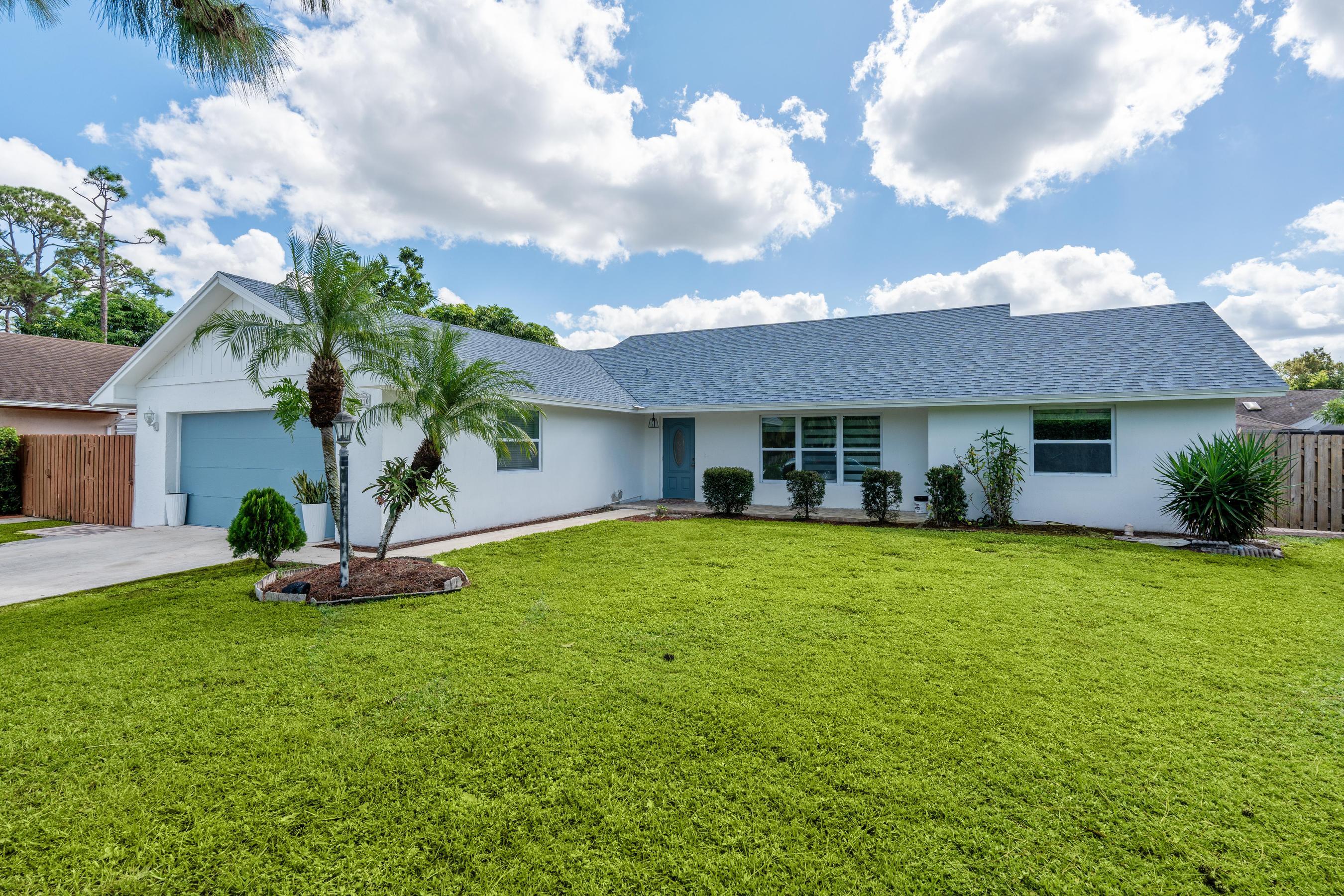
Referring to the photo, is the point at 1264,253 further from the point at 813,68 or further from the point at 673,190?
the point at 673,190

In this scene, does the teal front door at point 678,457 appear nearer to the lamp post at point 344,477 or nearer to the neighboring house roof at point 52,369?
the lamp post at point 344,477

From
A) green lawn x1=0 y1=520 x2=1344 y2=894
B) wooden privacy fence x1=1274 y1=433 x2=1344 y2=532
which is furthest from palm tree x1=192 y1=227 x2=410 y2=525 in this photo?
wooden privacy fence x1=1274 y1=433 x2=1344 y2=532

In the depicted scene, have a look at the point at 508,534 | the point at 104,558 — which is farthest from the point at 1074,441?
the point at 104,558

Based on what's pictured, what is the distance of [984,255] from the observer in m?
15.7

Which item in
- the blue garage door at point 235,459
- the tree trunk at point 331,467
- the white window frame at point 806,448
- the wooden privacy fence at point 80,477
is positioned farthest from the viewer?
the white window frame at point 806,448

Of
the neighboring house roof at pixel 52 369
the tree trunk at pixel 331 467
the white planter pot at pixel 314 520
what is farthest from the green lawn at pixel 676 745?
the neighboring house roof at pixel 52 369

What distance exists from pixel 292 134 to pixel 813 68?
10.9 meters

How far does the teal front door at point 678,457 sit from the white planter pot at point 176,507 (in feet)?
34.5

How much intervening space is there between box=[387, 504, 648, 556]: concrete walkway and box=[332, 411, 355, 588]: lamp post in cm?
153

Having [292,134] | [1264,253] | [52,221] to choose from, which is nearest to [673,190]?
[292,134]

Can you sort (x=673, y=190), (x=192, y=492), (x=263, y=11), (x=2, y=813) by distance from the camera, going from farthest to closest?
(x=673, y=190) → (x=192, y=492) → (x=263, y=11) → (x=2, y=813)

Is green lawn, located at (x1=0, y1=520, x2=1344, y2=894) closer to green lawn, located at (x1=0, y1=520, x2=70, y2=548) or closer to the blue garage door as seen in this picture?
the blue garage door

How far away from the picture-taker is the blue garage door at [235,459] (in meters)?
9.70

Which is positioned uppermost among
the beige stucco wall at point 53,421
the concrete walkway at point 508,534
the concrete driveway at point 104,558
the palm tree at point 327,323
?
the palm tree at point 327,323
